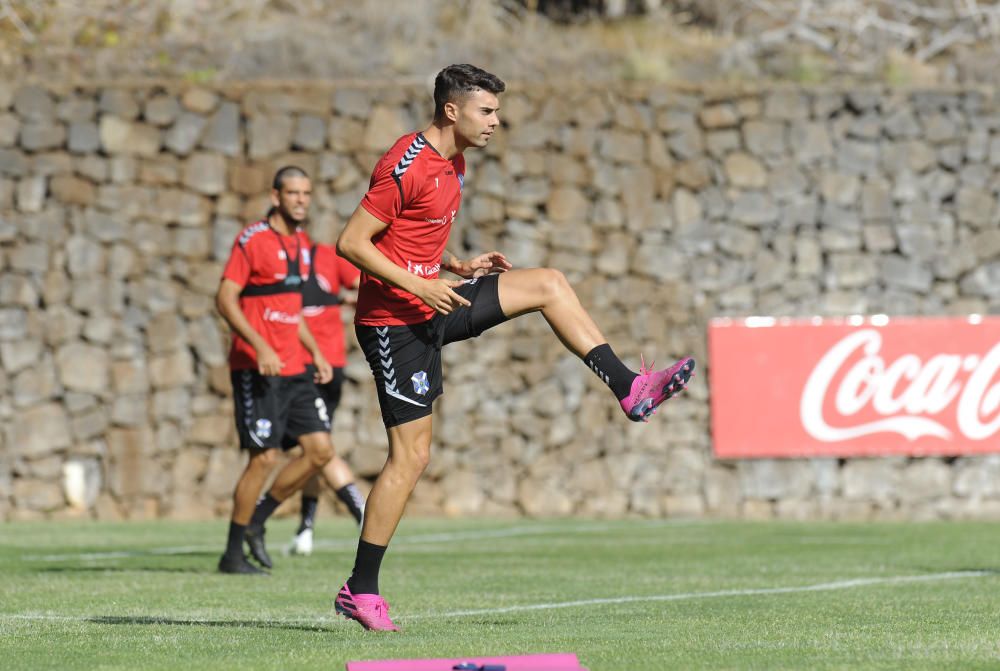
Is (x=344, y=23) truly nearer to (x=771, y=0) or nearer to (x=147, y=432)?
(x=771, y=0)

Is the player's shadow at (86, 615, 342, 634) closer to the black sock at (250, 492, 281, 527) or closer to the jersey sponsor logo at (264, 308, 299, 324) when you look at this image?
the black sock at (250, 492, 281, 527)

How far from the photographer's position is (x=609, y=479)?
17688mm

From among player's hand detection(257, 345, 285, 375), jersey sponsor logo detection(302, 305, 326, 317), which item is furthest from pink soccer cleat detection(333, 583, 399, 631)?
jersey sponsor logo detection(302, 305, 326, 317)

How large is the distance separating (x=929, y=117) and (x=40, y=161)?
942 cm

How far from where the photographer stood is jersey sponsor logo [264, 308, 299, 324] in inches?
394

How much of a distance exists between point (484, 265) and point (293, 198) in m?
3.52

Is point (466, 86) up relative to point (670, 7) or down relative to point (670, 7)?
down

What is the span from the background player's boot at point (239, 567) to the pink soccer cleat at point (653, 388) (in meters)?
4.07

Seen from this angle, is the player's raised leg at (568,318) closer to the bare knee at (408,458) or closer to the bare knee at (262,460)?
the bare knee at (408,458)

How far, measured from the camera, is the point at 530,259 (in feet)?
58.3

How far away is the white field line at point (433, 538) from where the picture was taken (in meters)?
11.4

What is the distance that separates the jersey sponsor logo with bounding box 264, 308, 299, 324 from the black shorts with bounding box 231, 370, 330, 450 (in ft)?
1.09

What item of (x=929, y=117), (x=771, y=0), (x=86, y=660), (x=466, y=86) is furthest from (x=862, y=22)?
(x=86, y=660)

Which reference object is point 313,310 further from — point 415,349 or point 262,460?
point 415,349
